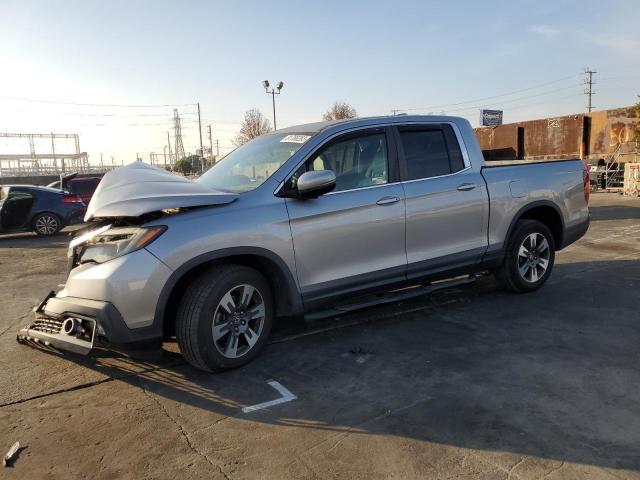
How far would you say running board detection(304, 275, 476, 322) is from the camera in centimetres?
423

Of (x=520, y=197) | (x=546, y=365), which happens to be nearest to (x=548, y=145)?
(x=520, y=197)

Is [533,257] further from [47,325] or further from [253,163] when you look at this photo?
[47,325]

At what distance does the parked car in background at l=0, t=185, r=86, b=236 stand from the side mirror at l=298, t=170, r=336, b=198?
11.6 m

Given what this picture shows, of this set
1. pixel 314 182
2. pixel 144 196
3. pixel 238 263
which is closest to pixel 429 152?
pixel 314 182

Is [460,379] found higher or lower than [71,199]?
lower

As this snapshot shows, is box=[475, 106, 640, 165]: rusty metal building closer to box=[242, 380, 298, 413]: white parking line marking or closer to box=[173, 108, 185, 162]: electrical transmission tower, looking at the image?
box=[242, 380, 298, 413]: white parking line marking

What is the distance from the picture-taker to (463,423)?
3039mm

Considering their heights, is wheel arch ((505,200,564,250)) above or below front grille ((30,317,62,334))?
above

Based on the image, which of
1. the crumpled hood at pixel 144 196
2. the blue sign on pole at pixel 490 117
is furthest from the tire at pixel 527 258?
the blue sign on pole at pixel 490 117

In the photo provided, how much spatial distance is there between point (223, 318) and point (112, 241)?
0.97m

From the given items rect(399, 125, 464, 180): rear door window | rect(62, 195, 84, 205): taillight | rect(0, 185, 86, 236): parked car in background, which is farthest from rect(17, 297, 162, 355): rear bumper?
rect(62, 195, 84, 205): taillight

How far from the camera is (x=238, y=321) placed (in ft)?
12.7

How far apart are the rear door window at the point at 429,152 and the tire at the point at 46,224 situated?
11775 millimetres

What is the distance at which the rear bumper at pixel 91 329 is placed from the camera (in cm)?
345
